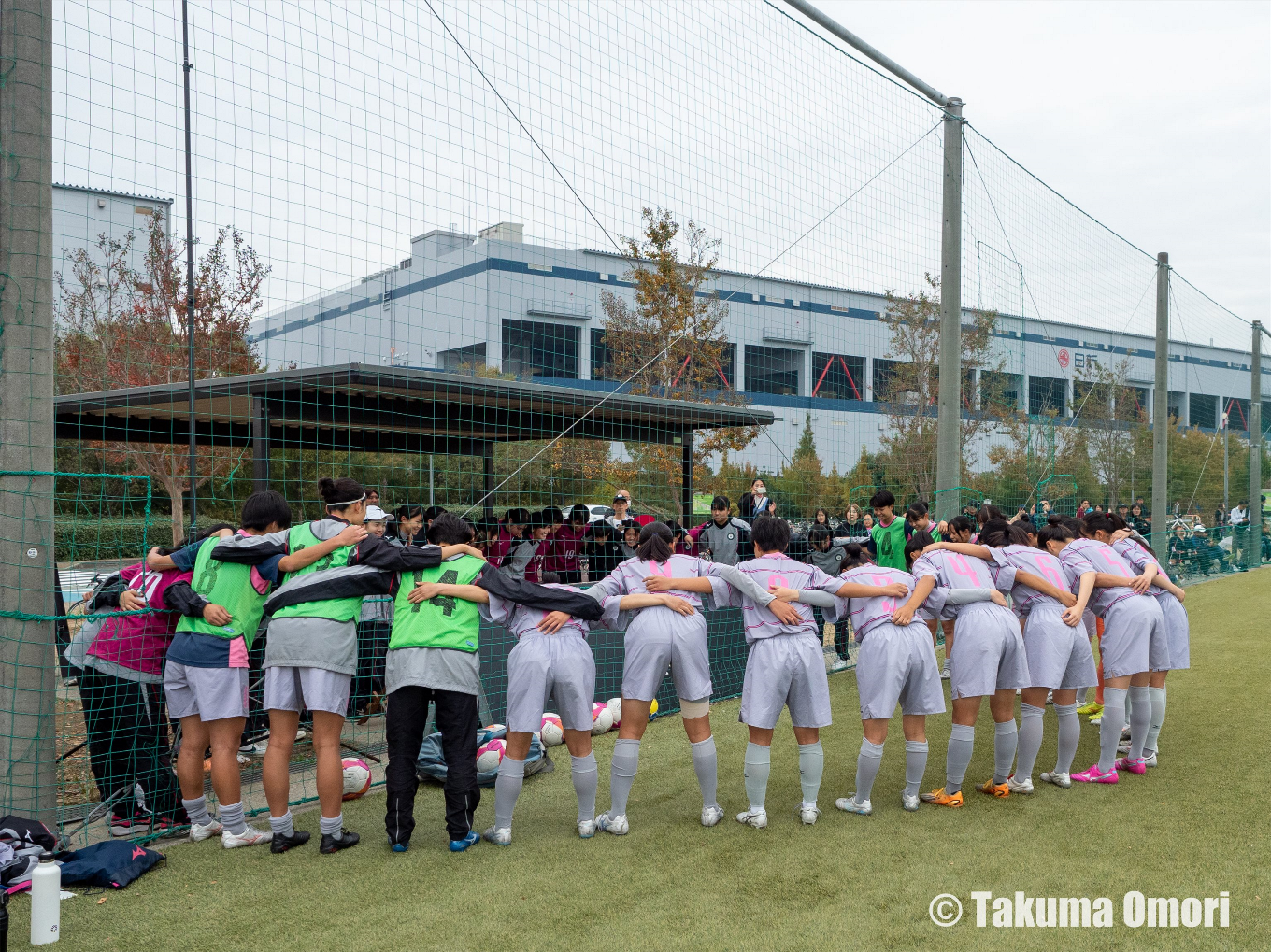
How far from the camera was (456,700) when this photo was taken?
4.10 m

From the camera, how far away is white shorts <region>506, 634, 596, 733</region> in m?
4.11

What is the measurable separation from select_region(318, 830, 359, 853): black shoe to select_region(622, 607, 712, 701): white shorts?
141 cm

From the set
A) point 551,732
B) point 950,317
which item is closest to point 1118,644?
point 551,732

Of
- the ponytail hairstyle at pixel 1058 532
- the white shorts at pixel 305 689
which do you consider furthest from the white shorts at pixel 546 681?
the ponytail hairstyle at pixel 1058 532

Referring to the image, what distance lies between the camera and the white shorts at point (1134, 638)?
5.07 metres

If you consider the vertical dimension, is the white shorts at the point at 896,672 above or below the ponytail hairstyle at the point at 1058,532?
below

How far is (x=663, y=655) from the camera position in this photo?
4301 millimetres

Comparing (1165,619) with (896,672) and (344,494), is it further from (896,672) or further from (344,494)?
(344,494)

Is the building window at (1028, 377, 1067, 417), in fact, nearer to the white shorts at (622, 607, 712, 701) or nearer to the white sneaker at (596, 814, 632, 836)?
the white shorts at (622, 607, 712, 701)

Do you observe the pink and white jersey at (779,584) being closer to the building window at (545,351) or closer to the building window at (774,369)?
the building window at (545,351)

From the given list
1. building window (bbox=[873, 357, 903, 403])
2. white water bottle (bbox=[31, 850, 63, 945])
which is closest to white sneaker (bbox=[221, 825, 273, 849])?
white water bottle (bbox=[31, 850, 63, 945])

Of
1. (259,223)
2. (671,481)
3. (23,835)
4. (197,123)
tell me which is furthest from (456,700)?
(671,481)

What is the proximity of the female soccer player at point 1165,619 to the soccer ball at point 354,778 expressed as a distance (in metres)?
4.46

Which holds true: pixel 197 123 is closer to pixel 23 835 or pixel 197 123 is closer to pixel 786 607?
pixel 23 835
